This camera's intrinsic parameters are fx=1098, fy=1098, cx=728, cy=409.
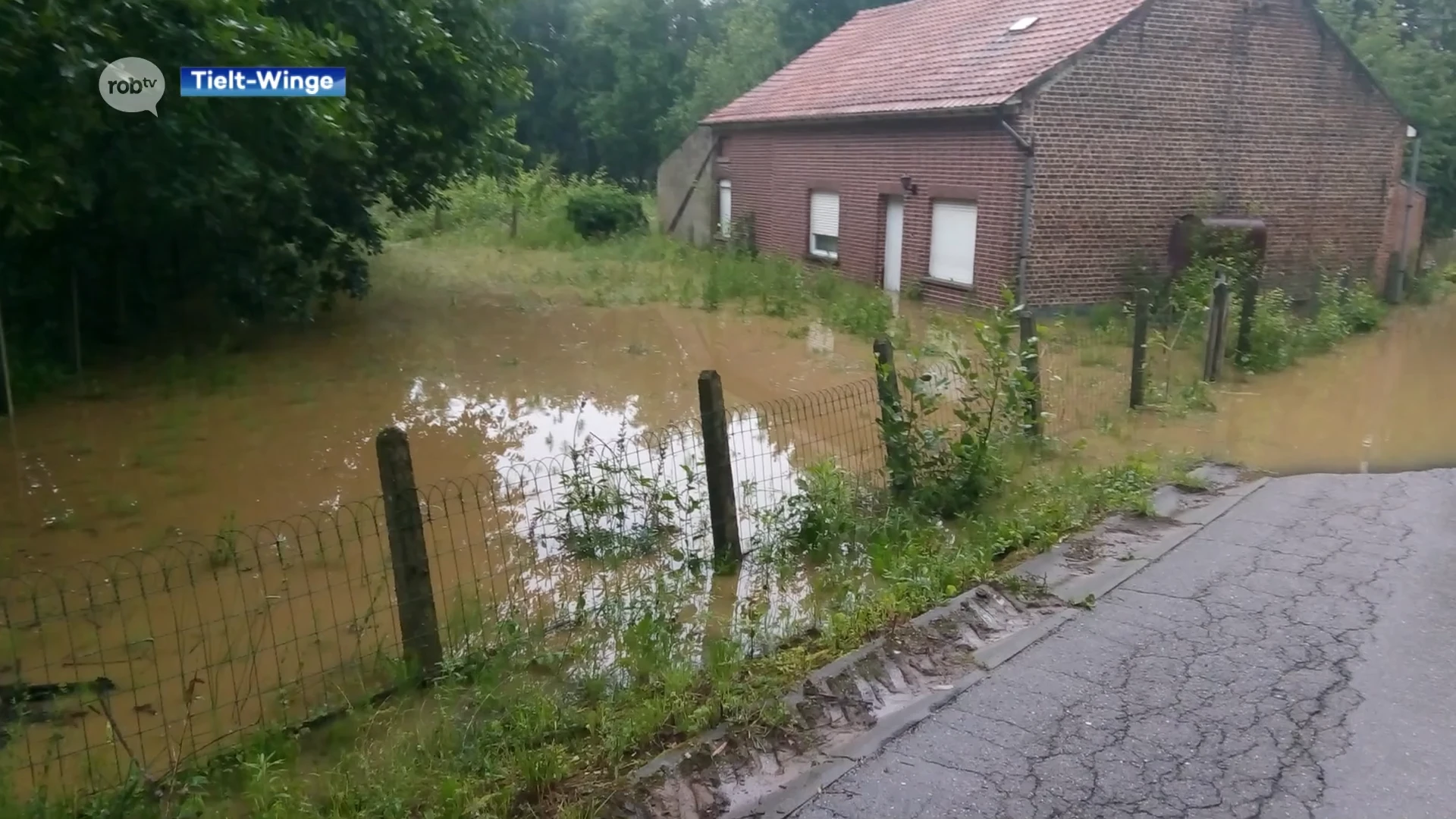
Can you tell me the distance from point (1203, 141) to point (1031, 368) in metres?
11.1

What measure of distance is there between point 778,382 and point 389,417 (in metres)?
4.22

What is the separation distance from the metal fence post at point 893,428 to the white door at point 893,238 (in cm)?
1200

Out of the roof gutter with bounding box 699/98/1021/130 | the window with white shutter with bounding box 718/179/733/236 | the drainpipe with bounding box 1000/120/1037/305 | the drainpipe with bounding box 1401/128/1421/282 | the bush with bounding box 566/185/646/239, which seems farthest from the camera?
the bush with bounding box 566/185/646/239

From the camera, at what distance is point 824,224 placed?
2134 centimetres

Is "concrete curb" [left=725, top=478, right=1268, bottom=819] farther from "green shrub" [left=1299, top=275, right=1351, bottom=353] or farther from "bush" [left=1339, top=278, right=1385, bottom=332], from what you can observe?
"bush" [left=1339, top=278, right=1385, bottom=332]

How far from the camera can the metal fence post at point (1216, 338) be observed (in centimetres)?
1164

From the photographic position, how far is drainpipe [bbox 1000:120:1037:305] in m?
15.8

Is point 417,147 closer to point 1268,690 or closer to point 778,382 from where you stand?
point 778,382

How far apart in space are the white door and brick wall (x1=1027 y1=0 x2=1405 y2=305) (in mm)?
3250

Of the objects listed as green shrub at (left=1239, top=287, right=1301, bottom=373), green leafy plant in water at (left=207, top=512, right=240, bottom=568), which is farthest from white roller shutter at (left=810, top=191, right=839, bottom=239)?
green leafy plant in water at (left=207, top=512, right=240, bottom=568)

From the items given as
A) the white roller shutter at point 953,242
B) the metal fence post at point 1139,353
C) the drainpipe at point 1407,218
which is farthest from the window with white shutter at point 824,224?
the metal fence post at point 1139,353

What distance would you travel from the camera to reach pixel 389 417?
10.5 m

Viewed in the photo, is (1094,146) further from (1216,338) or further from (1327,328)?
(1216,338)

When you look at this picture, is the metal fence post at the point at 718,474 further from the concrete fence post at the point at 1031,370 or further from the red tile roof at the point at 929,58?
the red tile roof at the point at 929,58
